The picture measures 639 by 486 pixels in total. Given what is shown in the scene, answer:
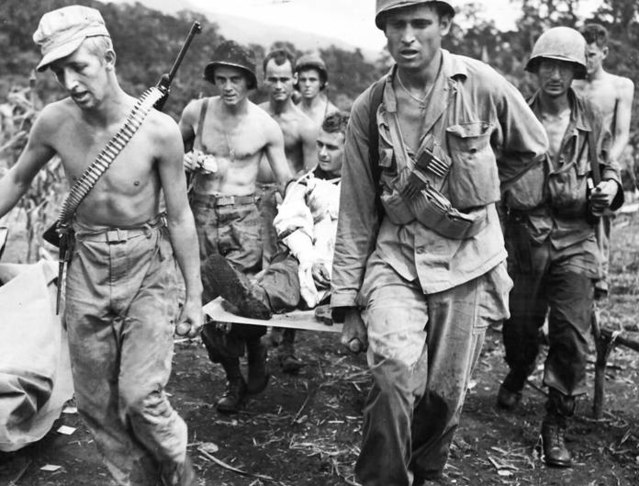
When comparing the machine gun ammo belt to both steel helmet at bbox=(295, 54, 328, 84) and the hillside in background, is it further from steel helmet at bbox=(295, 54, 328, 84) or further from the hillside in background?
the hillside in background

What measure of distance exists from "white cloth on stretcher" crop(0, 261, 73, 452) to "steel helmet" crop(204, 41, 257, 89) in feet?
6.30

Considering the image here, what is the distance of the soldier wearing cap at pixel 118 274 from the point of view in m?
3.51

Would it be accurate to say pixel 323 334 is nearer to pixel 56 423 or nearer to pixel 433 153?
pixel 56 423

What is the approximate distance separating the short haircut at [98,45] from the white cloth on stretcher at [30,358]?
157 cm

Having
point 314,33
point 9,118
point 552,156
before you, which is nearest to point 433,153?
point 552,156

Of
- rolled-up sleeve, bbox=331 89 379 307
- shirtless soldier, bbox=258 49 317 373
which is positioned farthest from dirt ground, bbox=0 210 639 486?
shirtless soldier, bbox=258 49 317 373

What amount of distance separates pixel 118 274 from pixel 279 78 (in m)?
3.85

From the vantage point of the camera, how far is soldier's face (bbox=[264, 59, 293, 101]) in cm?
702

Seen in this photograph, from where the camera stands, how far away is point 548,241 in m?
4.73

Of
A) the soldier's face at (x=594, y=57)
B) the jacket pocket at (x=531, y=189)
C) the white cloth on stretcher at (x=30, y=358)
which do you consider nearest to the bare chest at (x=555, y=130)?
the jacket pocket at (x=531, y=189)

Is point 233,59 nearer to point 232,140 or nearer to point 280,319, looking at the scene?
point 232,140

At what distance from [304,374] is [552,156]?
8.03ft

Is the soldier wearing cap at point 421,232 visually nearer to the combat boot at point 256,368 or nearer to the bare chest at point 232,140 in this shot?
the combat boot at point 256,368

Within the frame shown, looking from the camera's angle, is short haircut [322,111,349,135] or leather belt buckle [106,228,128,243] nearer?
leather belt buckle [106,228,128,243]
